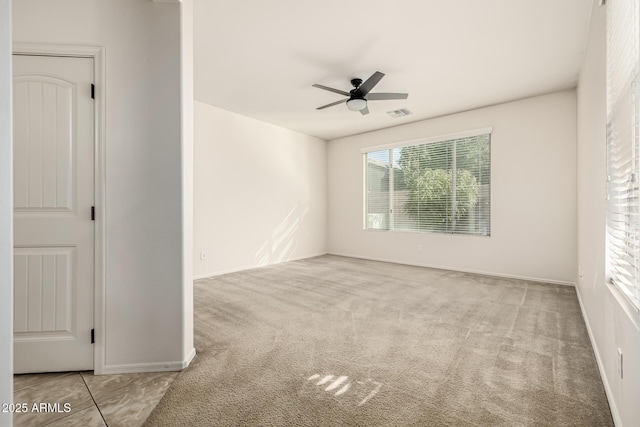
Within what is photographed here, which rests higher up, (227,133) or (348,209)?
(227,133)

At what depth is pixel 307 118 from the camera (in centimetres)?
559

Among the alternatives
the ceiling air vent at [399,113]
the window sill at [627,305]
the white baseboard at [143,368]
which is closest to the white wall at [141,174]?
the white baseboard at [143,368]

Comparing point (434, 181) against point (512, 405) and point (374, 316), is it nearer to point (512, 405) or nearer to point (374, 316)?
point (374, 316)

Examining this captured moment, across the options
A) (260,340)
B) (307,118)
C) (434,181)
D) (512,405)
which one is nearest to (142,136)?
(260,340)

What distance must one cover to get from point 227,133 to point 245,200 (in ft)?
4.05

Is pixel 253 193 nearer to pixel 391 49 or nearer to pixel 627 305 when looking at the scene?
pixel 391 49

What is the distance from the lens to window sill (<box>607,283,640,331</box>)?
49.0 inches

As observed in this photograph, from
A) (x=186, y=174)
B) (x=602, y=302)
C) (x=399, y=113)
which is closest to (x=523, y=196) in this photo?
(x=399, y=113)

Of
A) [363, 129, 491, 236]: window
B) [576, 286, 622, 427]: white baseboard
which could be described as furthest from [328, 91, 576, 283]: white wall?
[576, 286, 622, 427]: white baseboard

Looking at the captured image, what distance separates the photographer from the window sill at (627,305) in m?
1.24

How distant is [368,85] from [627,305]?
2.95 metres

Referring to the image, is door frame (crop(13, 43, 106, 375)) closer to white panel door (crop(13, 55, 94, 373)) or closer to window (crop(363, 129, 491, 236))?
white panel door (crop(13, 55, 94, 373))

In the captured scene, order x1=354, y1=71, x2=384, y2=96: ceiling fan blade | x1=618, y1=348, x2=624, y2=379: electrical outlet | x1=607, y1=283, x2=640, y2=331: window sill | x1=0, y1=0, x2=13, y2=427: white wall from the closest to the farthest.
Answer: x1=0, y1=0, x2=13, y2=427: white wall, x1=607, y1=283, x2=640, y2=331: window sill, x1=618, y1=348, x2=624, y2=379: electrical outlet, x1=354, y1=71, x2=384, y2=96: ceiling fan blade

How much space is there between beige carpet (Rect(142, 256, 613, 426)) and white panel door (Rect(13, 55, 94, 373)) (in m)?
0.89
